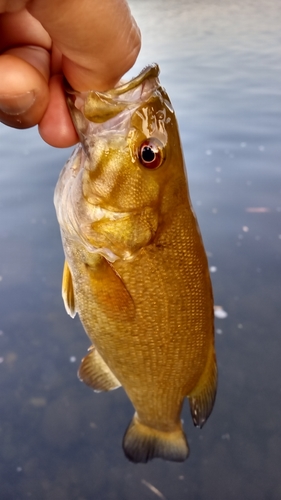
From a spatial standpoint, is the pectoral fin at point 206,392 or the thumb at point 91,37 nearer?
the thumb at point 91,37

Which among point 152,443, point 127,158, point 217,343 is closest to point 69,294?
point 127,158

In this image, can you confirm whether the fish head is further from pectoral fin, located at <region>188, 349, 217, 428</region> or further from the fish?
pectoral fin, located at <region>188, 349, 217, 428</region>

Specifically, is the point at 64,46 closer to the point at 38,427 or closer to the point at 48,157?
the point at 38,427

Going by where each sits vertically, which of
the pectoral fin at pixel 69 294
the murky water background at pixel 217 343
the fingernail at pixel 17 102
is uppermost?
the fingernail at pixel 17 102

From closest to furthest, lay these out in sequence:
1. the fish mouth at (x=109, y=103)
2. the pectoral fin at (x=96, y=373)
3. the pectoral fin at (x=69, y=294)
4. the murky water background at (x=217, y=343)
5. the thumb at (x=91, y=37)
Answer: the thumb at (x=91, y=37)
the fish mouth at (x=109, y=103)
the pectoral fin at (x=69, y=294)
the pectoral fin at (x=96, y=373)
the murky water background at (x=217, y=343)

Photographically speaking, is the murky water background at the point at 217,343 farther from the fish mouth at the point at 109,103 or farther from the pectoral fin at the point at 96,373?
the fish mouth at the point at 109,103

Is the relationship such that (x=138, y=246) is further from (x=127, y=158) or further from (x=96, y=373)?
(x=96, y=373)

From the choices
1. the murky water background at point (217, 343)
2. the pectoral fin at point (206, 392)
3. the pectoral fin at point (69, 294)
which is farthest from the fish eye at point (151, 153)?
the murky water background at point (217, 343)

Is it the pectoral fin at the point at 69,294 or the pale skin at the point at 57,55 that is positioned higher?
the pale skin at the point at 57,55
